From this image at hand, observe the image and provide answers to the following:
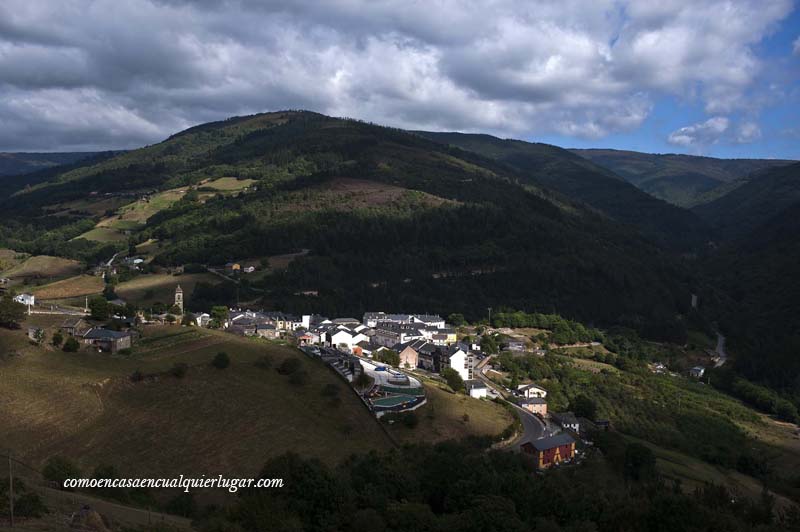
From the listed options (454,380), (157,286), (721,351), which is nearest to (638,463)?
(454,380)

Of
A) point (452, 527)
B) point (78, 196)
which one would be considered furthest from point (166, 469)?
point (78, 196)

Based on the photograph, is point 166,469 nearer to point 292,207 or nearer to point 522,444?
point 522,444

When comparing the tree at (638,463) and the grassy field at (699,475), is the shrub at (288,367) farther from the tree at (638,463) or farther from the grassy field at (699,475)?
the grassy field at (699,475)

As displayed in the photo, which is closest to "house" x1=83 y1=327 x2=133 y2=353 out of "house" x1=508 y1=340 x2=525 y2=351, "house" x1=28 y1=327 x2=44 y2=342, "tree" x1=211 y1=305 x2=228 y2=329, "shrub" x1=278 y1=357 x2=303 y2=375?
"house" x1=28 y1=327 x2=44 y2=342

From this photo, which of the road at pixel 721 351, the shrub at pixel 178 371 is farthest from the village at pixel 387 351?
the road at pixel 721 351

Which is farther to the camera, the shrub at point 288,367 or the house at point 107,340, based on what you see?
the shrub at point 288,367
